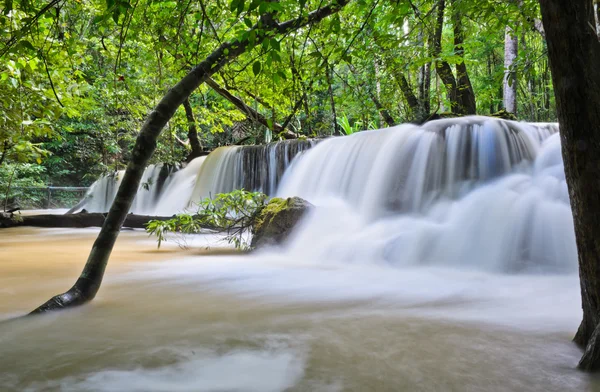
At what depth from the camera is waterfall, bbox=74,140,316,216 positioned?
379 inches

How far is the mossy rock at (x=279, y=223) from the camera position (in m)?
5.75

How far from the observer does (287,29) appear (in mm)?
2512

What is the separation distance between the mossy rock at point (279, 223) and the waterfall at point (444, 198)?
159mm

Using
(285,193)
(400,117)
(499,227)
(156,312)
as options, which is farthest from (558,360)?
(400,117)

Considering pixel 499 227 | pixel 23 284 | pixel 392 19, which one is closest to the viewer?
pixel 392 19

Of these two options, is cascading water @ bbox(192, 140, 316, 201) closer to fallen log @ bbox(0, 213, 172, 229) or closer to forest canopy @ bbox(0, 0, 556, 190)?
forest canopy @ bbox(0, 0, 556, 190)

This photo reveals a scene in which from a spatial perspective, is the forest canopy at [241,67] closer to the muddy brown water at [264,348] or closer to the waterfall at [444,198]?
the waterfall at [444,198]

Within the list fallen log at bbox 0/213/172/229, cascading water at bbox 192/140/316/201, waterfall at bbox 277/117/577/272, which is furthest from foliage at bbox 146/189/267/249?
fallen log at bbox 0/213/172/229

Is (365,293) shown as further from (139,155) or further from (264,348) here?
(139,155)

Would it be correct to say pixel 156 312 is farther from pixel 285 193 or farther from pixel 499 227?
pixel 285 193

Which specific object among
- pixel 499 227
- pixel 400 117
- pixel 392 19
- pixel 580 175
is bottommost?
pixel 499 227

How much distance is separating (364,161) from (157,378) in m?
6.15

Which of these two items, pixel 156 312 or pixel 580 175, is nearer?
pixel 580 175

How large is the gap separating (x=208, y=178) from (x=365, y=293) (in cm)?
832
